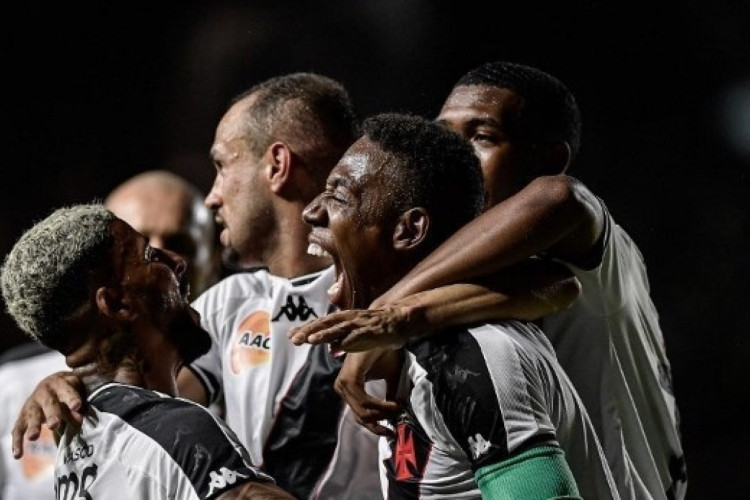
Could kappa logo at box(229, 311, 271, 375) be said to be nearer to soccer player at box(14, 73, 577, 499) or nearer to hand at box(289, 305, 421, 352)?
soccer player at box(14, 73, 577, 499)

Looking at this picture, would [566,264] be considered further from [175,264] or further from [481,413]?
[175,264]

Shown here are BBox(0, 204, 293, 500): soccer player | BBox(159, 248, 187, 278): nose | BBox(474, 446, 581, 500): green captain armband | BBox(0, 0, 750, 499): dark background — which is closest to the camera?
BBox(474, 446, 581, 500): green captain armband

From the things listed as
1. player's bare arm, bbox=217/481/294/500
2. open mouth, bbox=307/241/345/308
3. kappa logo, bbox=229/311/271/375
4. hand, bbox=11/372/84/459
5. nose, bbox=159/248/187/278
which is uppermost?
open mouth, bbox=307/241/345/308

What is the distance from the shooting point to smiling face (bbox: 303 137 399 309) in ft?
7.27

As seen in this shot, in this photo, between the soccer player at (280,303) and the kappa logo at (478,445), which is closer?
the kappa logo at (478,445)

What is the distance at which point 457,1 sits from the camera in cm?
655

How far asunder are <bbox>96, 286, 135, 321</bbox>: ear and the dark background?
3.72 metres

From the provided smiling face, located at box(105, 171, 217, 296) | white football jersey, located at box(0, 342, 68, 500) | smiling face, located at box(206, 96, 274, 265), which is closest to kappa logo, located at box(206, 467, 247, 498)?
smiling face, located at box(206, 96, 274, 265)

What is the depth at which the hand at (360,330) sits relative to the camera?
194 cm

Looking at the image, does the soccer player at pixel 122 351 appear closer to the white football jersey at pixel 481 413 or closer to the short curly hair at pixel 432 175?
the white football jersey at pixel 481 413

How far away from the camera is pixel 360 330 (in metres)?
1.94

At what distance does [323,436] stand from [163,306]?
0.60m

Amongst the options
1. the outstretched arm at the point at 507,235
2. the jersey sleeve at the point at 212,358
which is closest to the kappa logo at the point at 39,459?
the jersey sleeve at the point at 212,358

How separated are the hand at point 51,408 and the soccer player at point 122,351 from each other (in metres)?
0.03
